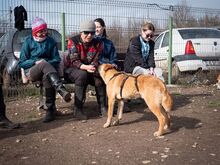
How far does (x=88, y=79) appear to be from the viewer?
252 inches

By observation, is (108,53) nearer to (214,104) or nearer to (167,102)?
(167,102)

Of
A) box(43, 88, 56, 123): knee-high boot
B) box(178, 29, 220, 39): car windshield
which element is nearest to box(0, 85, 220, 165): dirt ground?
box(43, 88, 56, 123): knee-high boot

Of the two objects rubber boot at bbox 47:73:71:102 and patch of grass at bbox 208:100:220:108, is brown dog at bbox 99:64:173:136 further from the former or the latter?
patch of grass at bbox 208:100:220:108

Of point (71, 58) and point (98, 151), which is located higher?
point (71, 58)

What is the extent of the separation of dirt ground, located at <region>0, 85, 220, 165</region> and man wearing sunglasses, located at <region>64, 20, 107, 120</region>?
38 cm

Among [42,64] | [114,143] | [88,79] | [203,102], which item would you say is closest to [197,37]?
[203,102]

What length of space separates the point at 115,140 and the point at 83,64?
1756 millimetres

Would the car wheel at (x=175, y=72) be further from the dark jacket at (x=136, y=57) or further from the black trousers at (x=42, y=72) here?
the black trousers at (x=42, y=72)

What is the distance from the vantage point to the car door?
11299 mm

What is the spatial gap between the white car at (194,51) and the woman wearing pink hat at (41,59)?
16.7 ft

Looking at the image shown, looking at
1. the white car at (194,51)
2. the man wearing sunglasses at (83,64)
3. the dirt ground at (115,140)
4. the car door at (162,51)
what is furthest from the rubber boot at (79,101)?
the car door at (162,51)

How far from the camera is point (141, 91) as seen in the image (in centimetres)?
536

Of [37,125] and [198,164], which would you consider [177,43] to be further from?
[198,164]

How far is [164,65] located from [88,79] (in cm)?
526
